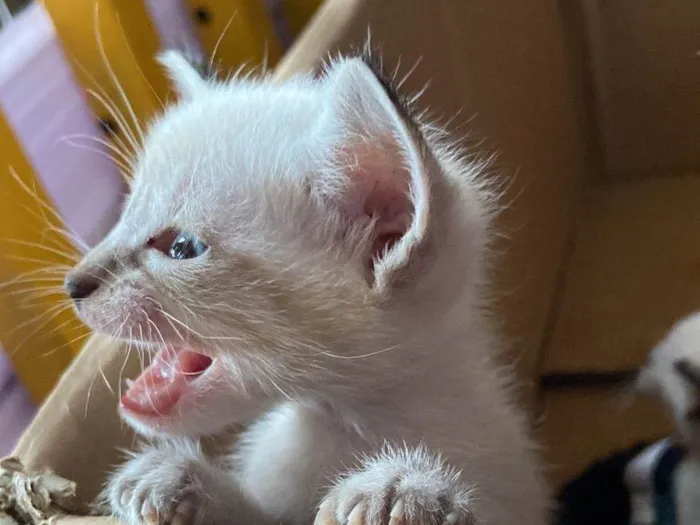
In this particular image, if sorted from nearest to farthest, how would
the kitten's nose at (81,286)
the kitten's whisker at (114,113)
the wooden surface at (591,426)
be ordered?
the kitten's nose at (81,286)
the kitten's whisker at (114,113)
the wooden surface at (591,426)

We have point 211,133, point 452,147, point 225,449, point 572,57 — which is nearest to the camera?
point 211,133

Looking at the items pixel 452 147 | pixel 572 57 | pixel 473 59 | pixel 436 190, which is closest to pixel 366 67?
pixel 436 190

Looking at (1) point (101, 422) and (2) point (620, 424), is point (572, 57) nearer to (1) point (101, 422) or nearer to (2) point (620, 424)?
(2) point (620, 424)

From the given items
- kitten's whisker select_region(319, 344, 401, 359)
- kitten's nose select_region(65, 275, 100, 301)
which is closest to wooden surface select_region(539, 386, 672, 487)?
kitten's whisker select_region(319, 344, 401, 359)

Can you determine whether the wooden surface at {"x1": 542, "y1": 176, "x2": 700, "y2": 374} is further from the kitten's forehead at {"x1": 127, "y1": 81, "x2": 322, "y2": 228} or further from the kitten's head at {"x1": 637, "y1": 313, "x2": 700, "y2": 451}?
the kitten's forehead at {"x1": 127, "y1": 81, "x2": 322, "y2": 228}

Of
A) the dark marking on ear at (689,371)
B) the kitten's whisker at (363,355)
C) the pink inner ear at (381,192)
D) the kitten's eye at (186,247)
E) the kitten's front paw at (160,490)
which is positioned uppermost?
the dark marking on ear at (689,371)

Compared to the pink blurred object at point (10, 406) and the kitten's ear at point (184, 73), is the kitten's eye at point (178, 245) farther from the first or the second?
the pink blurred object at point (10, 406)

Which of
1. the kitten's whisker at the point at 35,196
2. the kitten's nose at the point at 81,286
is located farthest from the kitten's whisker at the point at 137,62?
the kitten's nose at the point at 81,286
